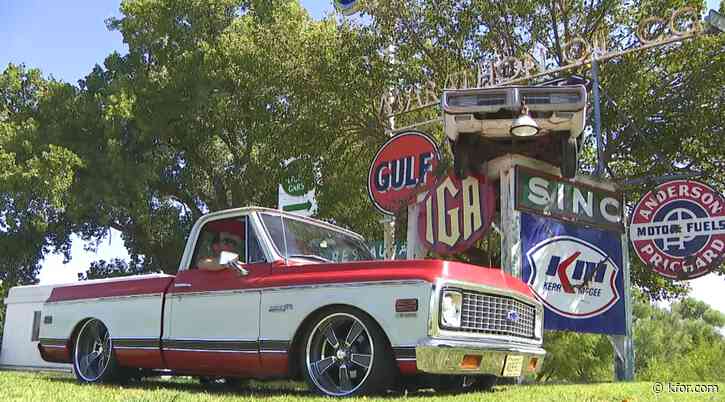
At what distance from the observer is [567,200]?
404 inches

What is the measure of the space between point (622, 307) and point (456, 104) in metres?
3.79

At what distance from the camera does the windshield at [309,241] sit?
697 centimetres

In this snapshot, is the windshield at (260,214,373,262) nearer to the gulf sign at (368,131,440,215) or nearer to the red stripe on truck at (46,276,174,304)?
the red stripe on truck at (46,276,174,304)

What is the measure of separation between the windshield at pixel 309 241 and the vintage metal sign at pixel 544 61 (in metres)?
5.49

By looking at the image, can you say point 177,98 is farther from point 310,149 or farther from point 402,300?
point 402,300

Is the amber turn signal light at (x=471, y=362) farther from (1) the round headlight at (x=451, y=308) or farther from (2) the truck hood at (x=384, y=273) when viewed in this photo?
(2) the truck hood at (x=384, y=273)

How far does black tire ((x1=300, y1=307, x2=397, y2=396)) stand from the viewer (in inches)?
225

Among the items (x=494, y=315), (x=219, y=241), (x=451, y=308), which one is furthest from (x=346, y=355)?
(x=219, y=241)

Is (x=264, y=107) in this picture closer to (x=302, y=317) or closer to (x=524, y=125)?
(x=524, y=125)

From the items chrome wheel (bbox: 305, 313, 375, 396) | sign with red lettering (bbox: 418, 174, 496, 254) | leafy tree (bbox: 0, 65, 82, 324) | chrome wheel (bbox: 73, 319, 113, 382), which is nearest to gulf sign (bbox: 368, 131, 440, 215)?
sign with red lettering (bbox: 418, 174, 496, 254)

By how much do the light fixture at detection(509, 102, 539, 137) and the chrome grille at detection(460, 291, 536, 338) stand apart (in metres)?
2.89

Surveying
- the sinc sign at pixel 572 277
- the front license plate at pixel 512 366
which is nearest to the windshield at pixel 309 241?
the front license plate at pixel 512 366

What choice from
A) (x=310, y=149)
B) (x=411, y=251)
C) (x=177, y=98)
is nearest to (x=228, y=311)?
(x=411, y=251)

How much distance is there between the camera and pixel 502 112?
9336 millimetres
